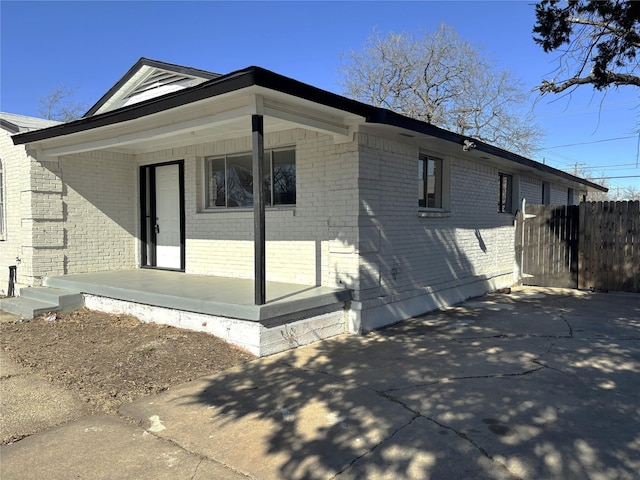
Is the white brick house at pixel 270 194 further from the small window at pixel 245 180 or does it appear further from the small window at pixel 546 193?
the small window at pixel 546 193

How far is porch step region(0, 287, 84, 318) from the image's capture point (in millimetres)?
7480

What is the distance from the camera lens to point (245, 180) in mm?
8523

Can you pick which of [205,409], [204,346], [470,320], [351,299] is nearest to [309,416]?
[205,409]

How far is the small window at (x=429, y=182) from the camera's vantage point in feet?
28.1

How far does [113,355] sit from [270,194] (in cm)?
362

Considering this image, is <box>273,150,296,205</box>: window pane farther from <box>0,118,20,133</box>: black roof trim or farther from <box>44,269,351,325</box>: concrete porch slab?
<box>0,118,20,133</box>: black roof trim

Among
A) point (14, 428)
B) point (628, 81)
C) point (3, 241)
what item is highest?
point (628, 81)

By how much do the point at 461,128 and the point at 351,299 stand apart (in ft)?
80.6

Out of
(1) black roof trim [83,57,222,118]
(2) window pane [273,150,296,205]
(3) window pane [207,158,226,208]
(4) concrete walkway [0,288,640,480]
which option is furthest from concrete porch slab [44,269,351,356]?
(1) black roof trim [83,57,222,118]

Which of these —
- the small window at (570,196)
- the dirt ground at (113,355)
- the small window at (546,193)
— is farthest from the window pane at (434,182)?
the small window at (570,196)

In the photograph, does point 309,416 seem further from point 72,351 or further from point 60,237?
point 60,237

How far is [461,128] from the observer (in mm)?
28672

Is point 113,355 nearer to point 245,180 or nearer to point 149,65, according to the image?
point 245,180

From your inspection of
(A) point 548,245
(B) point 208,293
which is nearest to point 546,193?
(A) point 548,245
